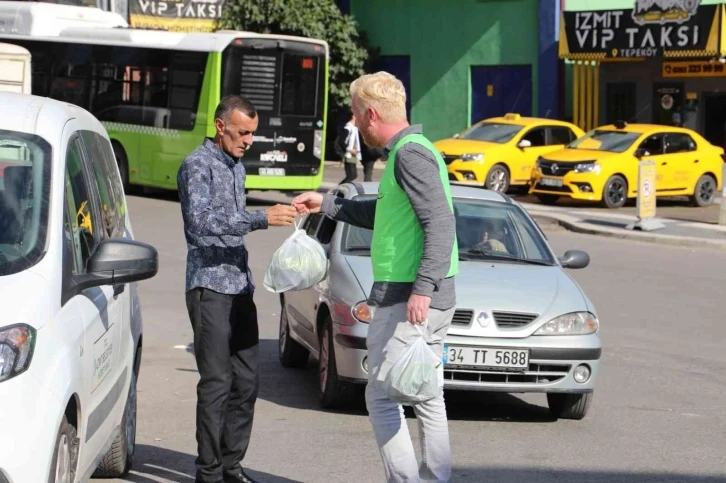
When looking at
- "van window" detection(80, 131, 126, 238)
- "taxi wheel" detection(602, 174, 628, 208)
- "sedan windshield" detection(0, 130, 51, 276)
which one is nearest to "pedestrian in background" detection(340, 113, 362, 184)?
"taxi wheel" detection(602, 174, 628, 208)

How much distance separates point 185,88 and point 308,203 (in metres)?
19.3

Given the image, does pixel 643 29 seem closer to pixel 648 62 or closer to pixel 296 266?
pixel 648 62

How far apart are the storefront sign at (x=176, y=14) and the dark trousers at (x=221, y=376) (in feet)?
100

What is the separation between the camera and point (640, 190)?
21.3 meters

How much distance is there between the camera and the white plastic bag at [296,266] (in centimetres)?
631

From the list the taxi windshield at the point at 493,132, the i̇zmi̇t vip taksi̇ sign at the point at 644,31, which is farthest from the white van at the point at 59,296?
the i̇zmi̇t vip taksi̇ sign at the point at 644,31

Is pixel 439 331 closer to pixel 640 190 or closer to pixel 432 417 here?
pixel 432 417

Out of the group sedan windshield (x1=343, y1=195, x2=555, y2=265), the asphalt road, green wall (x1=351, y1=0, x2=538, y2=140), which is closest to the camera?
the asphalt road

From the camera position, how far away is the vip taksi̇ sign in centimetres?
2923

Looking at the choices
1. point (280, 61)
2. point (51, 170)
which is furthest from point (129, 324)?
point (280, 61)

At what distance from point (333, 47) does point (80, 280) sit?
31.5 metres

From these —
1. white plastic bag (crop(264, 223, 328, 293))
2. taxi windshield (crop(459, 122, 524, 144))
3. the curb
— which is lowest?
white plastic bag (crop(264, 223, 328, 293))

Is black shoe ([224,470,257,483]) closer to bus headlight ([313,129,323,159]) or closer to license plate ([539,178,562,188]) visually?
bus headlight ([313,129,323,159])

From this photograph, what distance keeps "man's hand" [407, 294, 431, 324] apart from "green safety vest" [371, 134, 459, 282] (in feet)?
0.50
